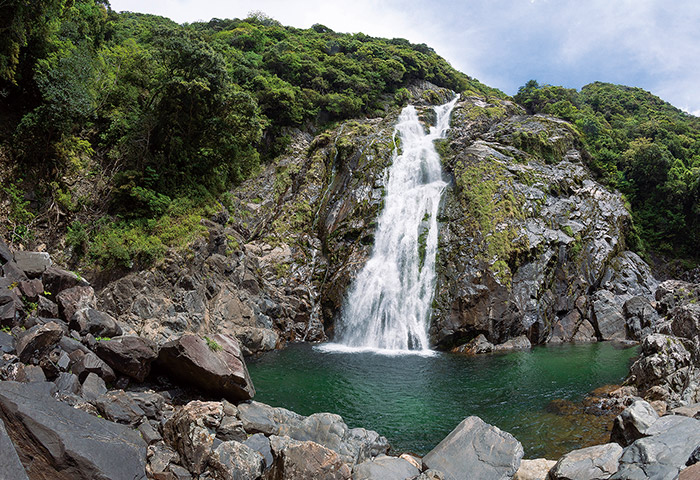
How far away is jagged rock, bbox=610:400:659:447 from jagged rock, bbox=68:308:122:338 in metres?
11.6

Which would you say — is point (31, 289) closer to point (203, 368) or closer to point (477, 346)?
point (203, 368)

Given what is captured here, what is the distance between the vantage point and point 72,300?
31.2ft

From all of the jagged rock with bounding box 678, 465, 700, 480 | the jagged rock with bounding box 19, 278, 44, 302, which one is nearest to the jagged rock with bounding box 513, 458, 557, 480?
the jagged rock with bounding box 678, 465, 700, 480

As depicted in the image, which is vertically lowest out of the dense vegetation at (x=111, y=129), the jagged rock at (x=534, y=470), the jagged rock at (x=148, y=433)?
the jagged rock at (x=534, y=470)

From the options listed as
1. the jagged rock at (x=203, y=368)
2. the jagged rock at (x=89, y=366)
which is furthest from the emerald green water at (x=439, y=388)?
the jagged rock at (x=89, y=366)

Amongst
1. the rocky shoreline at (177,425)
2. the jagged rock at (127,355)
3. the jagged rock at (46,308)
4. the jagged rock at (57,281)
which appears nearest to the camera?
the rocky shoreline at (177,425)

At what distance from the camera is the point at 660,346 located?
12.1 metres

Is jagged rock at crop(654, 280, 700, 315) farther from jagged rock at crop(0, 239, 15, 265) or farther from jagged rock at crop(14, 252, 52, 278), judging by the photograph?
jagged rock at crop(0, 239, 15, 265)

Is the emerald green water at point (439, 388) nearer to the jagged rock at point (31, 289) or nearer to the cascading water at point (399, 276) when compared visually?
the cascading water at point (399, 276)

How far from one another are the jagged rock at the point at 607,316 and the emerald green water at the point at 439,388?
146 inches

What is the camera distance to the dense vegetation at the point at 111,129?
44.9 feet

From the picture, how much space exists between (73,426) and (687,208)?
4384 centimetres

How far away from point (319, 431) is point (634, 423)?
20.6 feet

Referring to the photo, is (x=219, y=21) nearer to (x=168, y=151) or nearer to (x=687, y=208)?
(x=168, y=151)
